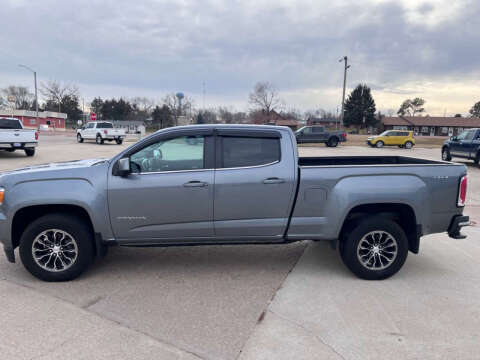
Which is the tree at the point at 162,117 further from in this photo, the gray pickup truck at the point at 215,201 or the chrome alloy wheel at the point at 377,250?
the chrome alloy wheel at the point at 377,250

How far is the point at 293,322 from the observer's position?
3.22 m

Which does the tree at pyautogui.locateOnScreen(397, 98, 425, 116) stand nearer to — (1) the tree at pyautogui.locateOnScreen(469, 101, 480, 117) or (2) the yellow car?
(1) the tree at pyautogui.locateOnScreen(469, 101, 480, 117)

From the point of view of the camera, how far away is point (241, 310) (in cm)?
341

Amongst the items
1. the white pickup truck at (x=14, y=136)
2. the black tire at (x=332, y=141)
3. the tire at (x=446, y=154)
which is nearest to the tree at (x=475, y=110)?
the black tire at (x=332, y=141)

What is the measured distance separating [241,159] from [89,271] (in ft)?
7.60

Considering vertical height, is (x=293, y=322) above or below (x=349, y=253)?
below

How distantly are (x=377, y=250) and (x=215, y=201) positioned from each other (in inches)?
77.8

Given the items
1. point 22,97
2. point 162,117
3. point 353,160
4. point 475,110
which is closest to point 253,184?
point 353,160

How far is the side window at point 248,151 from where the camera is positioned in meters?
4.06

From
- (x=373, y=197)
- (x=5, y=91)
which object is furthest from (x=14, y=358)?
(x=5, y=91)

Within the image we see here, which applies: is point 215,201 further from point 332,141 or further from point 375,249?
point 332,141

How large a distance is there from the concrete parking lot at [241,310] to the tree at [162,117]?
9132cm

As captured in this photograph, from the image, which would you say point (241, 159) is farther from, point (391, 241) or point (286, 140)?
point (391, 241)

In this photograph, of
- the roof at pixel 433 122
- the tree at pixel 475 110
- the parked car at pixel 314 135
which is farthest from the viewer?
the tree at pixel 475 110
